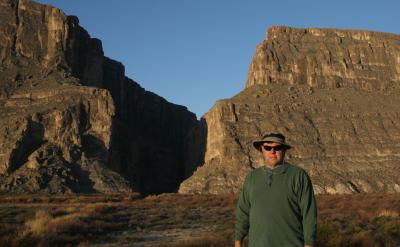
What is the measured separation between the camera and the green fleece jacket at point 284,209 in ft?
20.0

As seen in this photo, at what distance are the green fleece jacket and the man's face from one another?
10 cm

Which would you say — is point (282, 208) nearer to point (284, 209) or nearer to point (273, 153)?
point (284, 209)

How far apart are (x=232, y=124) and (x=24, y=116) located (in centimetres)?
3288

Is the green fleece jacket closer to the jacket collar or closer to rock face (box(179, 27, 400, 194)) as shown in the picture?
the jacket collar

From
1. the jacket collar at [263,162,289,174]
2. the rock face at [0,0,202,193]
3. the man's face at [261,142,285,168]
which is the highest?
the rock face at [0,0,202,193]

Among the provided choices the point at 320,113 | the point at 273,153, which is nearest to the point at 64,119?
the point at 320,113

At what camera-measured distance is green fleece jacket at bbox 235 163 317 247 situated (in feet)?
20.0

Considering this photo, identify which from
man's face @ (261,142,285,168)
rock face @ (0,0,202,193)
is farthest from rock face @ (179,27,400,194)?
man's face @ (261,142,285,168)

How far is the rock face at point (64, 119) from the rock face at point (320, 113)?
15.3 metres

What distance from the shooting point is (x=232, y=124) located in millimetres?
90812

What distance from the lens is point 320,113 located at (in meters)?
93.4

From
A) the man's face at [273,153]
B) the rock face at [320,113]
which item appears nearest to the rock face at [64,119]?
the rock face at [320,113]

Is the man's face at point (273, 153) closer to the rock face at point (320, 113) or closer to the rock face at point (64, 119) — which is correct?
the rock face at point (64, 119)

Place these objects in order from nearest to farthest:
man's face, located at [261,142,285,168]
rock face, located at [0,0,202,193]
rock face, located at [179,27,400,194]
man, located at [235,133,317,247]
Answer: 1. man, located at [235,133,317,247]
2. man's face, located at [261,142,285,168]
3. rock face, located at [0,0,202,193]
4. rock face, located at [179,27,400,194]
